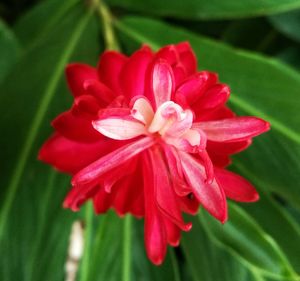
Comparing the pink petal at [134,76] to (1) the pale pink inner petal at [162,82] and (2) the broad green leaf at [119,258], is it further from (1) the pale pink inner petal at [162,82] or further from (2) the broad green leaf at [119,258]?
(2) the broad green leaf at [119,258]

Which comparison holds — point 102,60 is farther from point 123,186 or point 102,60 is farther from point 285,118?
point 285,118

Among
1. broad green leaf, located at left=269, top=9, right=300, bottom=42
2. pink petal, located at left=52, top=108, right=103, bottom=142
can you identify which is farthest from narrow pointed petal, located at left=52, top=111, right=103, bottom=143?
broad green leaf, located at left=269, top=9, right=300, bottom=42

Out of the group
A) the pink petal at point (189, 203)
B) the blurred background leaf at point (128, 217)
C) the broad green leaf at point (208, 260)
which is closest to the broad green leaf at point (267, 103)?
the blurred background leaf at point (128, 217)

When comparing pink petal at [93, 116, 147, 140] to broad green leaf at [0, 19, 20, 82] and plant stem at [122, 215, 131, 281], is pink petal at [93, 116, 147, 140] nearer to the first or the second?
plant stem at [122, 215, 131, 281]

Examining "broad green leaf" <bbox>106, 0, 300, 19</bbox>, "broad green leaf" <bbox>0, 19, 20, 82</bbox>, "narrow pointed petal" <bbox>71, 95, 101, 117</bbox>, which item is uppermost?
"broad green leaf" <bbox>106, 0, 300, 19</bbox>

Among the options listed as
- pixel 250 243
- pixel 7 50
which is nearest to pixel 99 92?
pixel 250 243

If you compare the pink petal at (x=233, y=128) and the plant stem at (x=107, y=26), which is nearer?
the pink petal at (x=233, y=128)

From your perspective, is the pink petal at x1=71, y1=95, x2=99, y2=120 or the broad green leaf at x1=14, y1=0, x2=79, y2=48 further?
the broad green leaf at x1=14, y1=0, x2=79, y2=48

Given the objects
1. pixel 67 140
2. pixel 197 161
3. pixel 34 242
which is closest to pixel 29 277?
pixel 34 242
